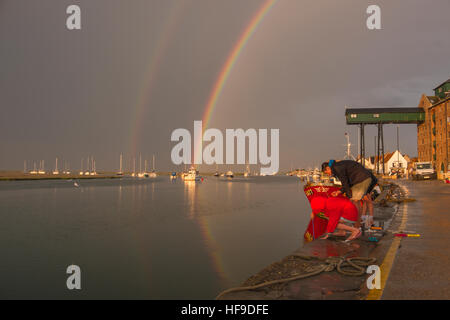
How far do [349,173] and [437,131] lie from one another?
65.1m

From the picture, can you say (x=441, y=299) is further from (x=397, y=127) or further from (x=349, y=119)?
(x=397, y=127)

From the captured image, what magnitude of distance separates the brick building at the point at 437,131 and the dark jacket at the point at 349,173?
56.3 metres

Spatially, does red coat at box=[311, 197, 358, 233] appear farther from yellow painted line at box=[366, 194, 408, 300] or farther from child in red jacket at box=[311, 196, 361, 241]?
yellow painted line at box=[366, 194, 408, 300]

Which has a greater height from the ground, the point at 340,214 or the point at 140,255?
the point at 340,214

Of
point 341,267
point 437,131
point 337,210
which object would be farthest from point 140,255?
point 437,131

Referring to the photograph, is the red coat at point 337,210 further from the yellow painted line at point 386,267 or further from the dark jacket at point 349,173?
the yellow painted line at point 386,267

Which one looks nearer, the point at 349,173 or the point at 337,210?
the point at 349,173

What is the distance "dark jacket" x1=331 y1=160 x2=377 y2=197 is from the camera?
352 inches

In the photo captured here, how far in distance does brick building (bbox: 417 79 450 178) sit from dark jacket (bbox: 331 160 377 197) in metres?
56.3

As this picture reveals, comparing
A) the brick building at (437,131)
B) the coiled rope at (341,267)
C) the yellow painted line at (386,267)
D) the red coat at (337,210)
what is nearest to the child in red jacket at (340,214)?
the red coat at (337,210)

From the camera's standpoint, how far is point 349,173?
356 inches

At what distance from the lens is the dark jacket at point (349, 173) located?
8945 millimetres

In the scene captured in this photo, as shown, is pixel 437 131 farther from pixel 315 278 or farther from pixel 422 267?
pixel 315 278
